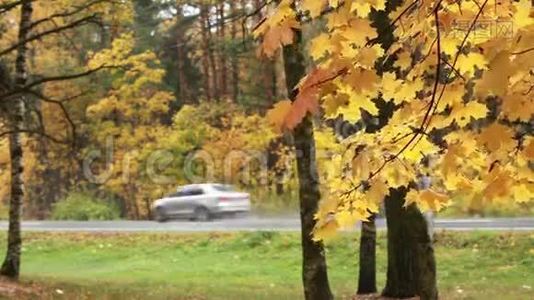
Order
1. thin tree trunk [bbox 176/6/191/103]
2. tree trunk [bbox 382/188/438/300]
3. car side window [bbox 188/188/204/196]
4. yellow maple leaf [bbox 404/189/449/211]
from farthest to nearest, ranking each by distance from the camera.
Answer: thin tree trunk [bbox 176/6/191/103] < car side window [bbox 188/188/204/196] < tree trunk [bbox 382/188/438/300] < yellow maple leaf [bbox 404/189/449/211]

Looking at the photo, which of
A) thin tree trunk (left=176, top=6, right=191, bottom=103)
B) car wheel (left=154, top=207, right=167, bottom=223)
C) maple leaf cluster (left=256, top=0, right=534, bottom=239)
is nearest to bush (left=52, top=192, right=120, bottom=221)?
car wheel (left=154, top=207, right=167, bottom=223)

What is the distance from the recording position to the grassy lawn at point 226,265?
45.5ft

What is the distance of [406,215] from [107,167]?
101 feet

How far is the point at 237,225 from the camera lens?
26.1 m

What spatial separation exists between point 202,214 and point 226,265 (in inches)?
379

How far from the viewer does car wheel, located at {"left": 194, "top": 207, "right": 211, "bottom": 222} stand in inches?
1172

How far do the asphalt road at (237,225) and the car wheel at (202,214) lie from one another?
62cm

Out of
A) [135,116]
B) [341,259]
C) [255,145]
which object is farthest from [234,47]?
[341,259]

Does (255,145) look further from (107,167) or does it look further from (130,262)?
(130,262)

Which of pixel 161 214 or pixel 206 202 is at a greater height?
pixel 206 202

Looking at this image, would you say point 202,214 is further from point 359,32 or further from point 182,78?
point 359,32

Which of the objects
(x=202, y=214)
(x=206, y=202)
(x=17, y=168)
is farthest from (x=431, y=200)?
(x=202, y=214)

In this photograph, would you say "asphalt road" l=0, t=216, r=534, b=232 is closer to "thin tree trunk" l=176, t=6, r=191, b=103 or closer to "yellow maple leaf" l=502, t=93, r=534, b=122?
"thin tree trunk" l=176, t=6, r=191, b=103

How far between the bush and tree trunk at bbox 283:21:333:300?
26108 mm
